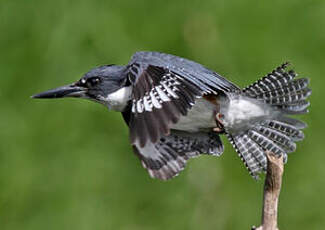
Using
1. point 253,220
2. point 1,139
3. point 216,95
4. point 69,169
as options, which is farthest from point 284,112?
point 1,139

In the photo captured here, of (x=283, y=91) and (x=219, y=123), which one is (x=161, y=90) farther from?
(x=283, y=91)

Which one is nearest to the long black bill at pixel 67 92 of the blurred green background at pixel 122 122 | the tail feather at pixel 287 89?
the tail feather at pixel 287 89

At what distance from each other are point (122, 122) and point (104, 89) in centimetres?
137

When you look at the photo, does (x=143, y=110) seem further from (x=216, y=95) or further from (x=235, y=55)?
(x=235, y=55)

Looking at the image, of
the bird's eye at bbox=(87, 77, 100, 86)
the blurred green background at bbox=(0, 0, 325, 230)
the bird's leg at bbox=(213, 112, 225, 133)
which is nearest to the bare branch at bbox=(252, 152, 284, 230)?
the bird's leg at bbox=(213, 112, 225, 133)

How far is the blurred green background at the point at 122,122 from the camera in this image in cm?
697

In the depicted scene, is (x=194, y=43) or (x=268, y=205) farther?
(x=194, y=43)

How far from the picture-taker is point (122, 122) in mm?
7164

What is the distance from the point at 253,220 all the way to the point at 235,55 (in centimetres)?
118

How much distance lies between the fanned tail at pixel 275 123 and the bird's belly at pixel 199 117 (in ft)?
0.91

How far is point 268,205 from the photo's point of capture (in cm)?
513

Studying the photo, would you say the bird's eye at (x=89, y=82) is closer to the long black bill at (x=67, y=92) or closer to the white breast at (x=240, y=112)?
the long black bill at (x=67, y=92)

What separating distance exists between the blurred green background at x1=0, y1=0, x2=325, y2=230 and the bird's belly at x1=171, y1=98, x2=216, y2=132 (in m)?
1.12

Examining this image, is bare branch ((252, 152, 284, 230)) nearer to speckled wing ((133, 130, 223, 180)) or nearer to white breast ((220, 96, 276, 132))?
speckled wing ((133, 130, 223, 180))
